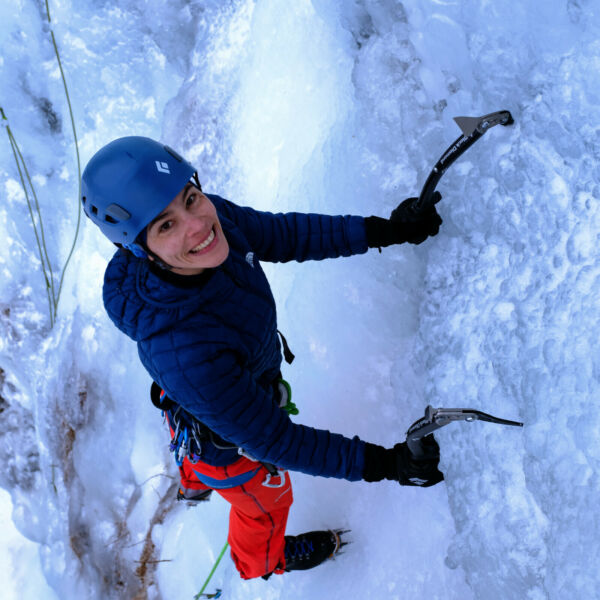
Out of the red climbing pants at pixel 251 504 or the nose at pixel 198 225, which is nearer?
the nose at pixel 198 225

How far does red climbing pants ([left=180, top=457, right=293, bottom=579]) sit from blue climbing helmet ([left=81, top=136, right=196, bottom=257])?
2.58ft

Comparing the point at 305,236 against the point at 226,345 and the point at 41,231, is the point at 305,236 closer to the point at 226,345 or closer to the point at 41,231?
the point at 226,345

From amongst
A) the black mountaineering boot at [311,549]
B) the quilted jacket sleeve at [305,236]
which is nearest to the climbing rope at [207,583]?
the black mountaineering boot at [311,549]

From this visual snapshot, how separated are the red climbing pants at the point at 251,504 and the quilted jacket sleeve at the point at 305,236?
24.6 inches

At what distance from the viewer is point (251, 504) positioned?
189cm

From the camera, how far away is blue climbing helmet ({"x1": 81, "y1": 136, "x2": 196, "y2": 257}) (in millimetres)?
1280

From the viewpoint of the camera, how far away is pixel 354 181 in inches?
80.8

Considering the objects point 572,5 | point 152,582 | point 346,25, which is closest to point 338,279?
point 346,25

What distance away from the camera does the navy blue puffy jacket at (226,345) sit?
1258mm

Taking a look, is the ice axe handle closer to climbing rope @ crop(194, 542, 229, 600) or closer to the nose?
the nose

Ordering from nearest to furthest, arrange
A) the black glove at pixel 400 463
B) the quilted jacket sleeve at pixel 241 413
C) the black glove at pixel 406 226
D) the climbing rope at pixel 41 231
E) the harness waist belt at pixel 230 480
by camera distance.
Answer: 1. the quilted jacket sleeve at pixel 241 413
2. the black glove at pixel 400 463
3. the black glove at pixel 406 226
4. the harness waist belt at pixel 230 480
5. the climbing rope at pixel 41 231

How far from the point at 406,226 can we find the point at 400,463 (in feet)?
2.05

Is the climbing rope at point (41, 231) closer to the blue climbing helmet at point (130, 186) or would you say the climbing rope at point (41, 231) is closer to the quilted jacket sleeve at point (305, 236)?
the quilted jacket sleeve at point (305, 236)

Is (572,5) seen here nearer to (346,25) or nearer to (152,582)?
(346,25)
